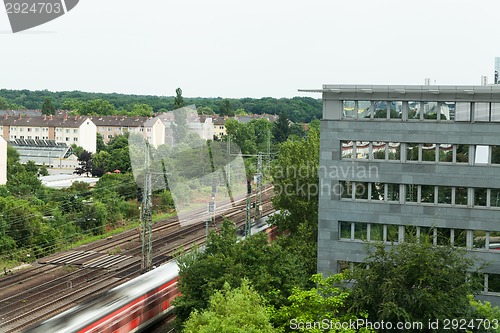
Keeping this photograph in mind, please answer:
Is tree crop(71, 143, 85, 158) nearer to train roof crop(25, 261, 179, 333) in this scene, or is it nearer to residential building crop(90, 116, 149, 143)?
residential building crop(90, 116, 149, 143)

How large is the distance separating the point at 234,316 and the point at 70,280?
54.8 feet

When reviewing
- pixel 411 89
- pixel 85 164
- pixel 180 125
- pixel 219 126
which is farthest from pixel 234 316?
pixel 219 126

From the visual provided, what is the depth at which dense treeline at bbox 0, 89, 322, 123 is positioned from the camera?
432 ft

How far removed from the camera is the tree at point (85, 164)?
236 feet

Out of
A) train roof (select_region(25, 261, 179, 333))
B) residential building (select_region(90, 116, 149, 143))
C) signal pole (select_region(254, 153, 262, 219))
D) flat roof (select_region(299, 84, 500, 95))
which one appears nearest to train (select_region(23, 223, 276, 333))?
train roof (select_region(25, 261, 179, 333))

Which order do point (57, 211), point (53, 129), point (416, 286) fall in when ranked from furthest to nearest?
1. point (53, 129)
2. point (57, 211)
3. point (416, 286)

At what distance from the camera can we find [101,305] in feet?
68.1

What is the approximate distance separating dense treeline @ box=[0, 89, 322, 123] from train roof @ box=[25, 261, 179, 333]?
309 feet

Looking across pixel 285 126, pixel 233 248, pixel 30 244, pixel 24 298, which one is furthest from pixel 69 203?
pixel 285 126

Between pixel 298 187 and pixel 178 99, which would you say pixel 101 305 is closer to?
pixel 298 187

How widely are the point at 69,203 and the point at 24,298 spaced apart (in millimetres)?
15548

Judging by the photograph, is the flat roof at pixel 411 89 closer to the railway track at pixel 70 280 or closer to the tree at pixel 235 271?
the tree at pixel 235 271

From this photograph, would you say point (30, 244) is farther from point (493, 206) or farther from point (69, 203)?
point (493, 206)

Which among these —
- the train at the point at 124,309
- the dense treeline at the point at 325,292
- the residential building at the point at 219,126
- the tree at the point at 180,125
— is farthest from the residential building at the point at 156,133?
the dense treeline at the point at 325,292
